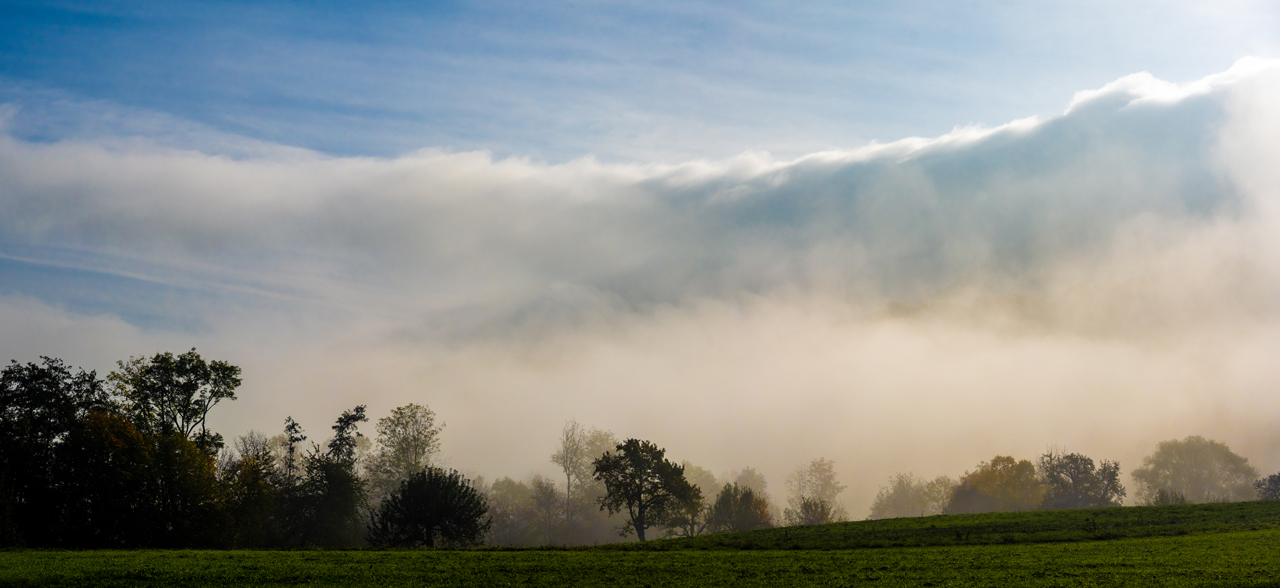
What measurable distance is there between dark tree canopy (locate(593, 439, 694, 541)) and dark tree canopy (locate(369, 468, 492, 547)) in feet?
81.8

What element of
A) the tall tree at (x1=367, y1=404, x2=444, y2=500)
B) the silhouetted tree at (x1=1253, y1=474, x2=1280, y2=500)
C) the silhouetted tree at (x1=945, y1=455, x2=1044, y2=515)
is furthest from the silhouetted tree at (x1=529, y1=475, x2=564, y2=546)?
the silhouetted tree at (x1=1253, y1=474, x2=1280, y2=500)

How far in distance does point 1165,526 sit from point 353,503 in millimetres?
83943

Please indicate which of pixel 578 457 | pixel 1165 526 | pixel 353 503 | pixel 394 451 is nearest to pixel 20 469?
pixel 353 503

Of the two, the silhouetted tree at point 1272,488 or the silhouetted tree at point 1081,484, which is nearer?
the silhouetted tree at point 1272,488

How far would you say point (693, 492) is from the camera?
353 feet

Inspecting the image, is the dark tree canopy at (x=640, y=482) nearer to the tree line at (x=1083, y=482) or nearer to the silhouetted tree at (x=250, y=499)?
the silhouetted tree at (x=250, y=499)

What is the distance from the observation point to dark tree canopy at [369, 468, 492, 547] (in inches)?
3120

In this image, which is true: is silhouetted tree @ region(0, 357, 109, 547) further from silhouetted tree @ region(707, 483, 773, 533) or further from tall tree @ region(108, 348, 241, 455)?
silhouetted tree @ region(707, 483, 773, 533)

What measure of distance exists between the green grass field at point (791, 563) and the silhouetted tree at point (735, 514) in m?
63.0

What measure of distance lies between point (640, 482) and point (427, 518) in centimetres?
3231

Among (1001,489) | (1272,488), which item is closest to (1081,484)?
(1001,489)

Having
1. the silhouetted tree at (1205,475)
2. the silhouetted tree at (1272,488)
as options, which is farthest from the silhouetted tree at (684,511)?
the silhouetted tree at (1205,475)

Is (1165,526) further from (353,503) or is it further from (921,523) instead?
(353,503)

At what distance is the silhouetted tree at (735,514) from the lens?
119188mm
